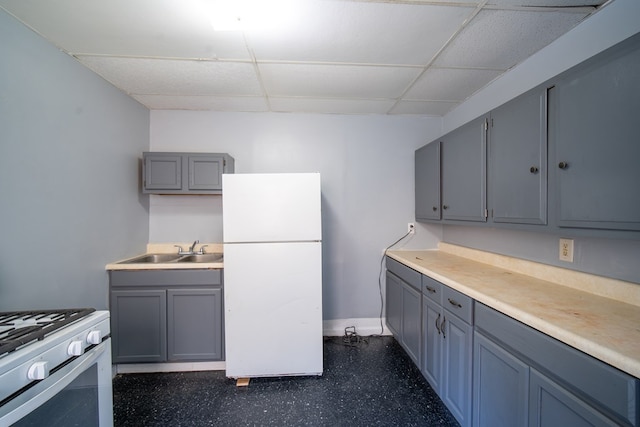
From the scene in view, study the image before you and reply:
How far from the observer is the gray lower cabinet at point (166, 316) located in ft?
6.14

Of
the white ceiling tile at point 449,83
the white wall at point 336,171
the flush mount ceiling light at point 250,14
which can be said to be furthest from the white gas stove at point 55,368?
the white ceiling tile at point 449,83

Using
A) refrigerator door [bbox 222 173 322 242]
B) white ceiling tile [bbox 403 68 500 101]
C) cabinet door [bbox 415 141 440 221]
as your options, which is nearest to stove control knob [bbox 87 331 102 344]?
refrigerator door [bbox 222 173 322 242]

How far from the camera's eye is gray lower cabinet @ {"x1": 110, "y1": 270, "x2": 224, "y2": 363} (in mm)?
1871

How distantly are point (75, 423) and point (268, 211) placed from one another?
134 centimetres

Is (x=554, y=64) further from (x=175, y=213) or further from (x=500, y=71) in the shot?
(x=175, y=213)

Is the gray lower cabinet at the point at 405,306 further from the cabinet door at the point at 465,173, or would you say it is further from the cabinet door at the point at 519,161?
the cabinet door at the point at 519,161

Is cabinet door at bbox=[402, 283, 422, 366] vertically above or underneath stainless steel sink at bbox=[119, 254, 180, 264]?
underneath

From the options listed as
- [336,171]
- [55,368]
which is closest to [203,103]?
[336,171]

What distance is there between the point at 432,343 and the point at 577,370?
92 cm

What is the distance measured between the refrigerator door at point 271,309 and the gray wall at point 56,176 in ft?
3.28

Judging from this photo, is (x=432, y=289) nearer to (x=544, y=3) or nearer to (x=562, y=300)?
(x=562, y=300)

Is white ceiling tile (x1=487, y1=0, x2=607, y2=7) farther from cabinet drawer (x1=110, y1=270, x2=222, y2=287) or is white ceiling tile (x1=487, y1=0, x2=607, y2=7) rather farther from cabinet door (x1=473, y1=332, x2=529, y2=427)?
cabinet drawer (x1=110, y1=270, x2=222, y2=287)

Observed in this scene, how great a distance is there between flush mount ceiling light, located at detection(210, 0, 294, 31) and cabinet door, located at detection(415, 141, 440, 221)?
1606 millimetres

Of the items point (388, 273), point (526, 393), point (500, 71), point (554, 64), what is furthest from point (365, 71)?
point (526, 393)
